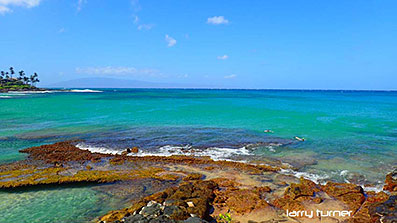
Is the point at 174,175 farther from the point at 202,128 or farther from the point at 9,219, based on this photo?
the point at 202,128

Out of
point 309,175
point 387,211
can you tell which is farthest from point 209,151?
point 387,211

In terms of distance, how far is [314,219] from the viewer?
1129 centimetres

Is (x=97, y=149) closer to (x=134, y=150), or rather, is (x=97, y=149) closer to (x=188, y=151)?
(x=134, y=150)

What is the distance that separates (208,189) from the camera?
535 inches

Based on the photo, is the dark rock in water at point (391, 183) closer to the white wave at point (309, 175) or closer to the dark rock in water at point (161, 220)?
the white wave at point (309, 175)

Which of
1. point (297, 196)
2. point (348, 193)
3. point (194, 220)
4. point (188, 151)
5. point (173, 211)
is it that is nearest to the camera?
point (194, 220)

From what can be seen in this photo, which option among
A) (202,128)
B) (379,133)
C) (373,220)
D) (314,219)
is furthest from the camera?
(202,128)

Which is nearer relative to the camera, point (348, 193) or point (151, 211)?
point (151, 211)

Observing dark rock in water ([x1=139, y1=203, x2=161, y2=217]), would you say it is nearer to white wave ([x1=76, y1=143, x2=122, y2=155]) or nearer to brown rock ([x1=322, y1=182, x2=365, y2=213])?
brown rock ([x1=322, y1=182, x2=365, y2=213])

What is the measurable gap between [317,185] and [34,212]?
1657cm

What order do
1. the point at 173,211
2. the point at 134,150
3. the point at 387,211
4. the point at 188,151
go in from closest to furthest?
the point at 173,211 → the point at 387,211 → the point at 134,150 → the point at 188,151

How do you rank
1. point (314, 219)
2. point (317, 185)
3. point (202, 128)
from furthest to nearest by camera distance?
point (202, 128) → point (317, 185) → point (314, 219)

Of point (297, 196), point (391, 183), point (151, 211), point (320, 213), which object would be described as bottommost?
point (320, 213)

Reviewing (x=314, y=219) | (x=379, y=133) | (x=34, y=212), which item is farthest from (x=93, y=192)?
(x=379, y=133)
